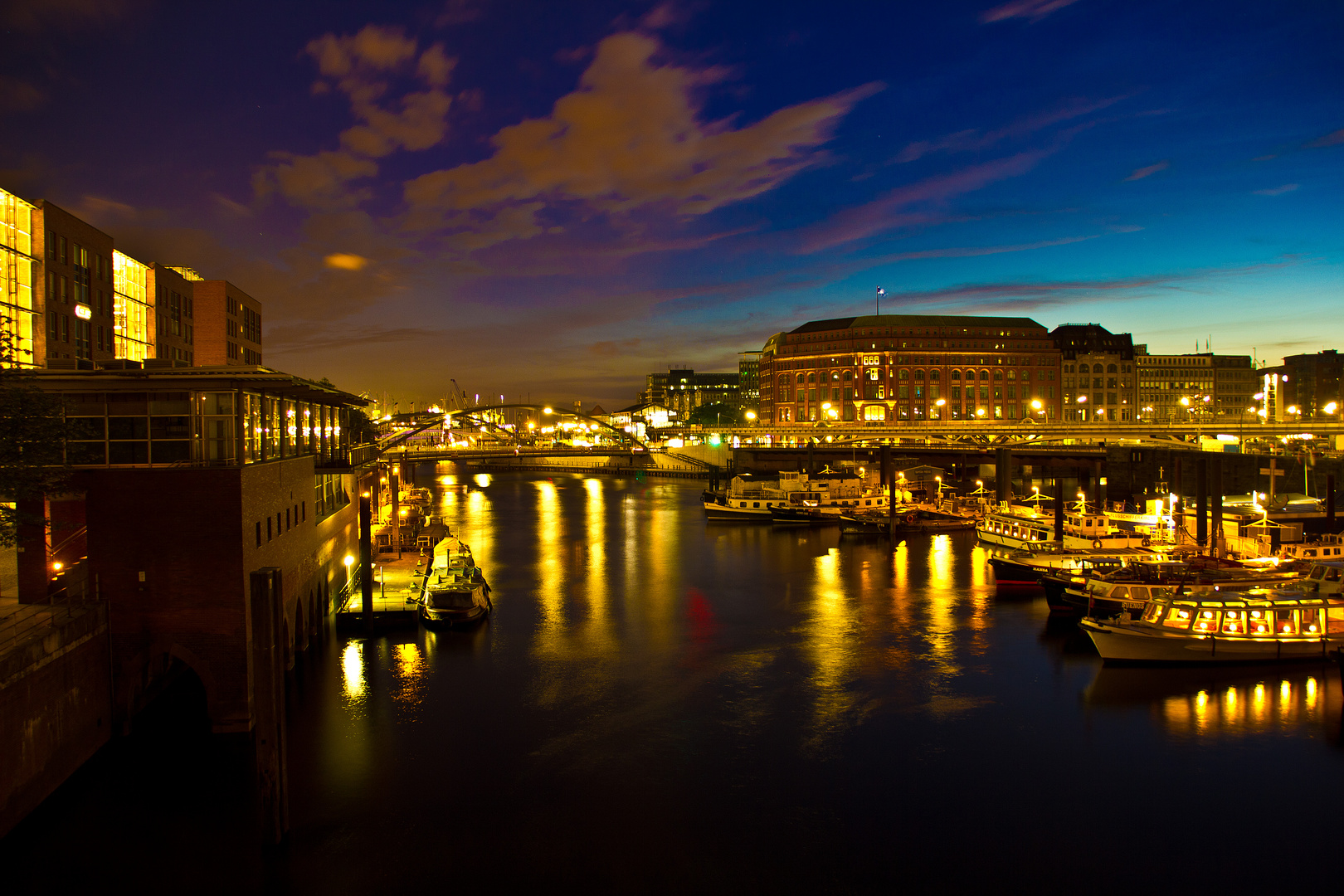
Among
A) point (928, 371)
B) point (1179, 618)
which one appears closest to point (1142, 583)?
point (1179, 618)

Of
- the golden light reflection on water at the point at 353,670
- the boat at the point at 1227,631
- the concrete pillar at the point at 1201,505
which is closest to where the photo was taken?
the golden light reflection on water at the point at 353,670

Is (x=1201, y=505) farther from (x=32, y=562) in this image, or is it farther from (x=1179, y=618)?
(x=32, y=562)

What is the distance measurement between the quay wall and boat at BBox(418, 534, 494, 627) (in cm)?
1093

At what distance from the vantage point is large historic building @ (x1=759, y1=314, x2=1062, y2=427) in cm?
11525

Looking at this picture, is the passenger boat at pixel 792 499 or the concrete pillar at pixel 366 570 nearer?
the concrete pillar at pixel 366 570

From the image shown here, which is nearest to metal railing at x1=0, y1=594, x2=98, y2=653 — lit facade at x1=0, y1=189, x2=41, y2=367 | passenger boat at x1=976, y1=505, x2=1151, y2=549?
lit facade at x1=0, y1=189, x2=41, y2=367

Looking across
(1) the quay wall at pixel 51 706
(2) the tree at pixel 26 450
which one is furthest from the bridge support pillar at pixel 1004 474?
(2) the tree at pixel 26 450

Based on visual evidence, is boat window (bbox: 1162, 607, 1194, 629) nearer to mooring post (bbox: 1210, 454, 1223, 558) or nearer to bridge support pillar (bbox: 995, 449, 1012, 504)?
mooring post (bbox: 1210, 454, 1223, 558)

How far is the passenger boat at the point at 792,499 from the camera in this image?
184 feet

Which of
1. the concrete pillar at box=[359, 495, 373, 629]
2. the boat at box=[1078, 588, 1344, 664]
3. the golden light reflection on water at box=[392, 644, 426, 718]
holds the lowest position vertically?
the golden light reflection on water at box=[392, 644, 426, 718]

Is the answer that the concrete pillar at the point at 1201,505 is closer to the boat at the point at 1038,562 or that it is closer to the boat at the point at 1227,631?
the boat at the point at 1038,562

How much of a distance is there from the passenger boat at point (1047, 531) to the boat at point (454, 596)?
23103 millimetres

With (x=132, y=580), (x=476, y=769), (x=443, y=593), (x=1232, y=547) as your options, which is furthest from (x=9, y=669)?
(x=1232, y=547)

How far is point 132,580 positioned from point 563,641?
507 inches
